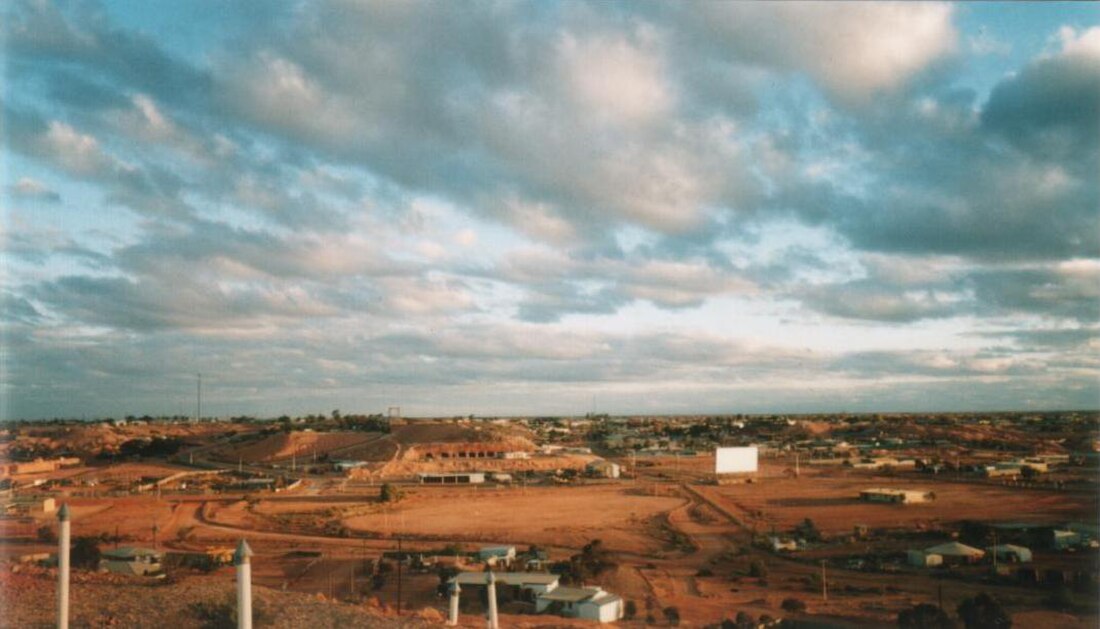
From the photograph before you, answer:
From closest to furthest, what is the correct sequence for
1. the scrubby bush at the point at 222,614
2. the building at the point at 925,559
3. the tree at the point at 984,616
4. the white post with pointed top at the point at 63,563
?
the white post with pointed top at the point at 63,563 → the scrubby bush at the point at 222,614 → the tree at the point at 984,616 → the building at the point at 925,559

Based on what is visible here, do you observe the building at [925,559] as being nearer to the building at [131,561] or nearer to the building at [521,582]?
the building at [521,582]

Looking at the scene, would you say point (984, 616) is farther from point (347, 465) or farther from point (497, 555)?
point (347, 465)

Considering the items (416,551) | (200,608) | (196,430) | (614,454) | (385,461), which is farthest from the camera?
(196,430)

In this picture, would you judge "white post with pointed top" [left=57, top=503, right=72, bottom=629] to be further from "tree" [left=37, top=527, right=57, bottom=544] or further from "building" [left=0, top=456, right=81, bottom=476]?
"building" [left=0, top=456, right=81, bottom=476]

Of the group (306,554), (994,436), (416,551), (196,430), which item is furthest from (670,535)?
(196,430)

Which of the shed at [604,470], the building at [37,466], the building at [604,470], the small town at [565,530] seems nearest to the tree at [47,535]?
the small town at [565,530]

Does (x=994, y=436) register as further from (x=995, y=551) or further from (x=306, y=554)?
(x=306, y=554)
